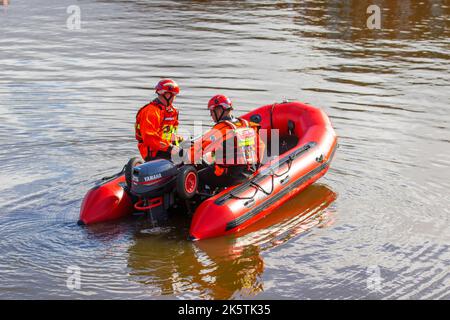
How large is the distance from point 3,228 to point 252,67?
7514mm

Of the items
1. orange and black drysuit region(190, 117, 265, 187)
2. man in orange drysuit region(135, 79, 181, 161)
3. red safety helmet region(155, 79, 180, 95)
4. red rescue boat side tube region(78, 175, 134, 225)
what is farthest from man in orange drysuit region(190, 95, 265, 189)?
red rescue boat side tube region(78, 175, 134, 225)

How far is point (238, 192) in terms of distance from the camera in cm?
768

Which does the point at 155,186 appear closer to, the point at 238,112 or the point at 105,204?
the point at 105,204

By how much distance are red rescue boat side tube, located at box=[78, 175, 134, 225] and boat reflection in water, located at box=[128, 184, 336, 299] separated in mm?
381

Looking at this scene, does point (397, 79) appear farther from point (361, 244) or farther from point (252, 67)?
point (361, 244)

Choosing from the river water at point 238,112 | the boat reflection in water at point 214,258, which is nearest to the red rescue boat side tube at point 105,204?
the river water at point 238,112

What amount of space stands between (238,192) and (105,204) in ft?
4.01

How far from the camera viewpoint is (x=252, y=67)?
14.2 metres

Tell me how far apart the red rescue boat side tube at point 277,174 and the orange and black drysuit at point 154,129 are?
0.81m

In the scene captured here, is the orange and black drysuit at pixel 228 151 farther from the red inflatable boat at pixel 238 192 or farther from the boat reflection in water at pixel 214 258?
the boat reflection in water at pixel 214 258

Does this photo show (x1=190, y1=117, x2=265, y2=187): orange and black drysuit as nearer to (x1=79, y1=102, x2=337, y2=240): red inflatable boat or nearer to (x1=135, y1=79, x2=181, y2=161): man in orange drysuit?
(x1=79, y1=102, x2=337, y2=240): red inflatable boat

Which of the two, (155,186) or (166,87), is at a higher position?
(166,87)

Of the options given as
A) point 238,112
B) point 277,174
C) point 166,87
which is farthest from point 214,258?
point 238,112
